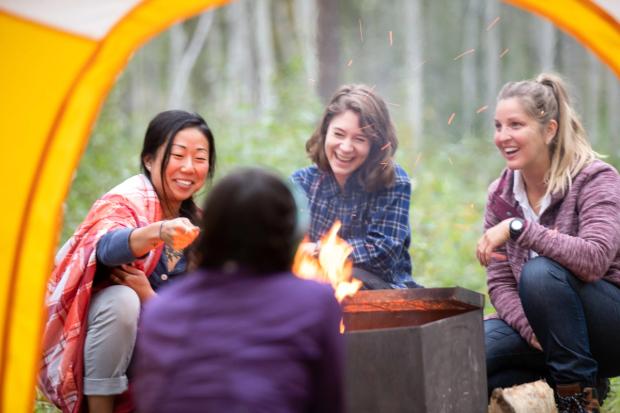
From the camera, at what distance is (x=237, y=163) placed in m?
9.83

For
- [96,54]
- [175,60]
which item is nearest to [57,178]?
[96,54]

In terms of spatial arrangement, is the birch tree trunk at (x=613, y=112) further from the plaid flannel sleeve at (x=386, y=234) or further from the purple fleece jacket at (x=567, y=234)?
the purple fleece jacket at (x=567, y=234)

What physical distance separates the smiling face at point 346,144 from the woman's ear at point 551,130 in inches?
33.1

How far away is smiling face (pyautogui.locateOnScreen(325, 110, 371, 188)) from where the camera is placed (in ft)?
13.3

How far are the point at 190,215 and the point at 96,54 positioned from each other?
0.81 meters

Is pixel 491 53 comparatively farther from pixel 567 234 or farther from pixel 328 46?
pixel 567 234

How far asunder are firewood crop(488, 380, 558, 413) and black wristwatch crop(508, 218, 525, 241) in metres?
0.66

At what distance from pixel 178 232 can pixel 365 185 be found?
1348 millimetres

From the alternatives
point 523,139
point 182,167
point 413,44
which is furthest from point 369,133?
point 413,44

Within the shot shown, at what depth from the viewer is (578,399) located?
331cm

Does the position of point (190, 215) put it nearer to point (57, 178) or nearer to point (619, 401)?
point (57, 178)

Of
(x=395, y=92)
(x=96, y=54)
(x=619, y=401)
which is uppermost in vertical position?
(x=395, y=92)

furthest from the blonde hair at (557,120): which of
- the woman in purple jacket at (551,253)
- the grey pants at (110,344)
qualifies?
the grey pants at (110,344)

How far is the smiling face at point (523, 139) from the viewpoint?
144 inches
